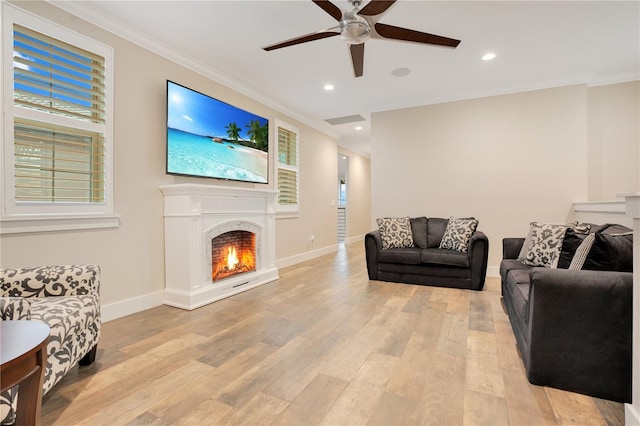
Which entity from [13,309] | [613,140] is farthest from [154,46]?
[613,140]

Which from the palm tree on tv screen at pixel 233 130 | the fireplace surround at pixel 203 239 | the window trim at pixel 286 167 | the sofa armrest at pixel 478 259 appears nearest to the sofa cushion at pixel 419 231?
the sofa armrest at pixel 478 259

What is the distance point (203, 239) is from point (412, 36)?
8.91ft

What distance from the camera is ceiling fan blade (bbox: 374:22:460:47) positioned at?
2274 millimetres

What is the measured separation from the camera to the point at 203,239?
130 inches

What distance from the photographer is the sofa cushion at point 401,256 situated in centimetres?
392

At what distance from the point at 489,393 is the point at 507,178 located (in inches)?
146

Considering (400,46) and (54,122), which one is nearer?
(54,122)

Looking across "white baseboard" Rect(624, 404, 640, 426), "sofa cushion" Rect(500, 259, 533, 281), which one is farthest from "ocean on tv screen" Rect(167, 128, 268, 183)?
"white baseboard" Rect(624, 404, 640, 426)

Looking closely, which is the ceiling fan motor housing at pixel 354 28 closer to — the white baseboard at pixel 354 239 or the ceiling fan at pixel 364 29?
the ceiling fan at pixel 364 29

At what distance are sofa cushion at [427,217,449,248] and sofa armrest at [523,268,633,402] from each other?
8.55 feet

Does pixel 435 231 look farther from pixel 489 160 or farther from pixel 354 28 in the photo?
pixel 354 28

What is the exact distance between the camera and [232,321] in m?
2.75

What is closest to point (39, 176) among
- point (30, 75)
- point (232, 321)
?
point (30, 75)

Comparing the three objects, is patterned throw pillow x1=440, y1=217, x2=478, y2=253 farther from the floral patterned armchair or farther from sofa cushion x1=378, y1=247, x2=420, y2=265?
the floral patterned armchair
